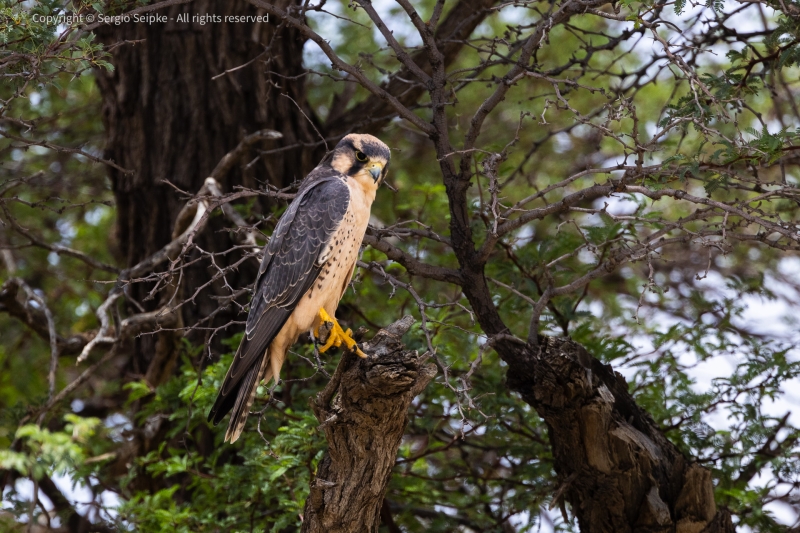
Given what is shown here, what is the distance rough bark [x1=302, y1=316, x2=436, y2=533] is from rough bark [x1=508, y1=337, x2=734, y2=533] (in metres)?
0.74

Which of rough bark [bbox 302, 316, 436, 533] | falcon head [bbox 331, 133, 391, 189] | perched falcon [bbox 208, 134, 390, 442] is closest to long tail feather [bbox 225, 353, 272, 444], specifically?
perched falcon [bbox 208, 134, 390, 442]

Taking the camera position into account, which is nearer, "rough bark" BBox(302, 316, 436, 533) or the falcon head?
"rough bark" BBox(302, 316, 436, 533)

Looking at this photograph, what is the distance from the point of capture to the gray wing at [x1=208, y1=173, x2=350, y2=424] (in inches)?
137

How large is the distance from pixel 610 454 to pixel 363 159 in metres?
1.77

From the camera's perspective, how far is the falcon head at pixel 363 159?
12.4 ft

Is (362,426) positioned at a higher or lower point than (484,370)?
lower

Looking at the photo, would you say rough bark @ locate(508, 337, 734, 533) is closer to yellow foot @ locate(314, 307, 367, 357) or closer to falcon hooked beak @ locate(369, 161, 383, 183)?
yellow foot @ locate(314, 307, 367, 357)

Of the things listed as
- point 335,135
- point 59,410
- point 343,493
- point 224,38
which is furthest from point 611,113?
point 59,410

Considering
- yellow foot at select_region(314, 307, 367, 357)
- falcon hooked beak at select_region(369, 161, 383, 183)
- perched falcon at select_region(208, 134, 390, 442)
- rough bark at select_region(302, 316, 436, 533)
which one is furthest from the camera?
falcon hooked beak at select_region(369, 161, 383, 183)

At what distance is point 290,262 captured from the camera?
11.8 feet

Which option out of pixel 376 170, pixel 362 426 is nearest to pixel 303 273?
pixel 376 170

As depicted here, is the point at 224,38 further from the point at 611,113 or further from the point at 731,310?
the point at 731,310

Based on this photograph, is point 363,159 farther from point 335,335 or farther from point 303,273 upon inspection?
point 335,335

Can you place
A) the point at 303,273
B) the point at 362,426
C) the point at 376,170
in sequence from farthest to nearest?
1. the point at 376,170
2. the point at 303,273
3. the point at 362,426
